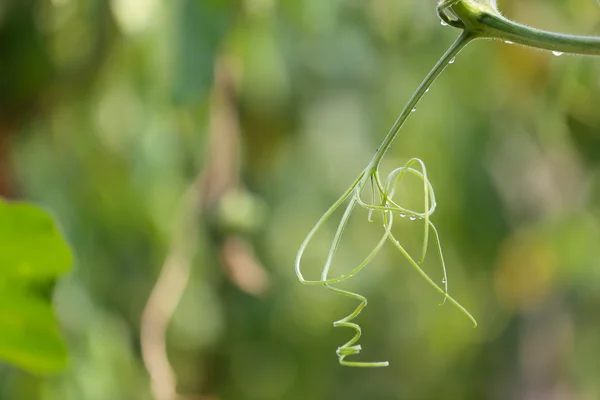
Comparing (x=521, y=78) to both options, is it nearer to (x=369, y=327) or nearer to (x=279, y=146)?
(x=279, y=146)

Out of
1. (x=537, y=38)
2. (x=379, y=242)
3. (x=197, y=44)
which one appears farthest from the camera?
(x=197, y=44)

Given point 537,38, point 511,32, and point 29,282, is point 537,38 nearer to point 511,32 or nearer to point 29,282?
point 511,32

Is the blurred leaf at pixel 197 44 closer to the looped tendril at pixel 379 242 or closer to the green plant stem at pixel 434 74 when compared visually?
the looped tendril at pixel 379 242

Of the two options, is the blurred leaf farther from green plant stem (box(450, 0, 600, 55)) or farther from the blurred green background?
green plant stem (box(450, 0, 600, 55))

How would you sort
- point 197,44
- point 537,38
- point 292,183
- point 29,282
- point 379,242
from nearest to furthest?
point 537,38, point 379,242, point 29,282, point 197,44, point 292,183

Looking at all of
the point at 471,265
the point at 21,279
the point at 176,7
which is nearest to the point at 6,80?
the point at 176,7

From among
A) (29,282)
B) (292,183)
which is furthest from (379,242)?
(292,183)
